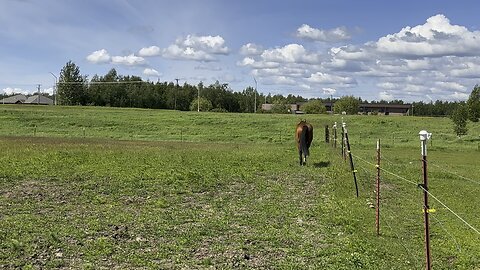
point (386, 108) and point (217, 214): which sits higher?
point (386, 108)

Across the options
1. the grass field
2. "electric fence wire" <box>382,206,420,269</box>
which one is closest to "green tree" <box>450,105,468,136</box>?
the grass field

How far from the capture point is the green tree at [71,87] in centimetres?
11162

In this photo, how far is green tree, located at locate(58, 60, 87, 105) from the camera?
11162cm

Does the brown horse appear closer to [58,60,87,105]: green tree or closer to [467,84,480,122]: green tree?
→ [467,84,480,122]: green tree

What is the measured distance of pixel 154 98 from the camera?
12812cm

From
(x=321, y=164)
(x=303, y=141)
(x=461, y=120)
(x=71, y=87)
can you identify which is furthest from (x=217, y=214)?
(x=71, y=87)

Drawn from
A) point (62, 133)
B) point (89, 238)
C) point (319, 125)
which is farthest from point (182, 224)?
Answer: point (319, 125)

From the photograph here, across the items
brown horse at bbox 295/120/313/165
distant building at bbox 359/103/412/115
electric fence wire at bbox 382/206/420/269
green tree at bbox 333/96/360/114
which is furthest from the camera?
distant building at bbox 359/103/412/115

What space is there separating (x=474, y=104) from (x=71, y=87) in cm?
8717

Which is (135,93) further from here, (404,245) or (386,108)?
(404,245)

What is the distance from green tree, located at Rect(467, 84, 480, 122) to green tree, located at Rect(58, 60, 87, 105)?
8464 cm

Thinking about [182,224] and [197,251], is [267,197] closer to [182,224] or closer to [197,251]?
[182,224]

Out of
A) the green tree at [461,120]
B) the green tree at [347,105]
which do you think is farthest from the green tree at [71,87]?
the green tree at [461,120]

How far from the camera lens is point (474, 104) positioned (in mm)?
48750
